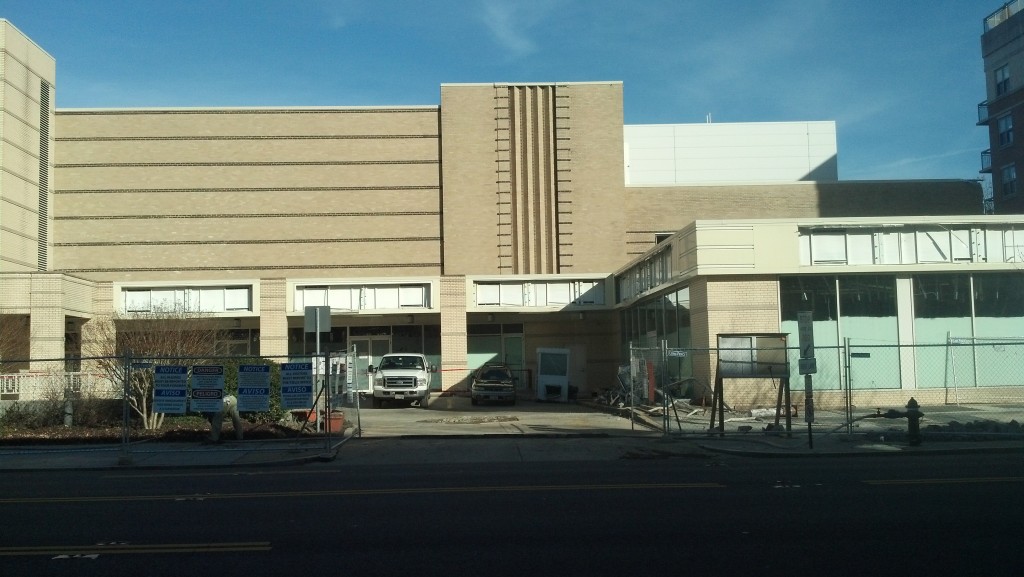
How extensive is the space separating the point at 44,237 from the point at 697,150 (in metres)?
35.1

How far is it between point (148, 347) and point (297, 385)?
845cm

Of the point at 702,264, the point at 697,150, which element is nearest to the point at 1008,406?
the point at 702,264

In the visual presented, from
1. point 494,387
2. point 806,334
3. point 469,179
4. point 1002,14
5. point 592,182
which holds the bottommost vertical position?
point 494,387

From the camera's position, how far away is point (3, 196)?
1398 inches

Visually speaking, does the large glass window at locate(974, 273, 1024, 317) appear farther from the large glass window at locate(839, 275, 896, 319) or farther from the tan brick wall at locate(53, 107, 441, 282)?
the tan brick wall at locate(53, 107, 441, 282)

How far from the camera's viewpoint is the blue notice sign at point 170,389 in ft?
55.6

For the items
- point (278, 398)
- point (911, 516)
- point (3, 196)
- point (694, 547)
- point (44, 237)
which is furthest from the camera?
point (44, 237)

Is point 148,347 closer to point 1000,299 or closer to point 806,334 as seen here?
point 806,334

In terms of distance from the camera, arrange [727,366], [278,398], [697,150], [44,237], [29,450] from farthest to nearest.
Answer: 1. [697,150]
2. [44,237]
3. [278,398]
4. [727,366]
5. [29,450]

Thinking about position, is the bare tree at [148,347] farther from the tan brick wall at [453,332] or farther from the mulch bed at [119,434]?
the tan brick wall at [453,332]

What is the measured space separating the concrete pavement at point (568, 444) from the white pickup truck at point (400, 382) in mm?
8789

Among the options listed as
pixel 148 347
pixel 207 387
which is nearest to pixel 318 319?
pixel 207 387

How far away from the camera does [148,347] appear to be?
23703 millimetres

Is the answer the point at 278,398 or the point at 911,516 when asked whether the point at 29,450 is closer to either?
the point at 278,398
